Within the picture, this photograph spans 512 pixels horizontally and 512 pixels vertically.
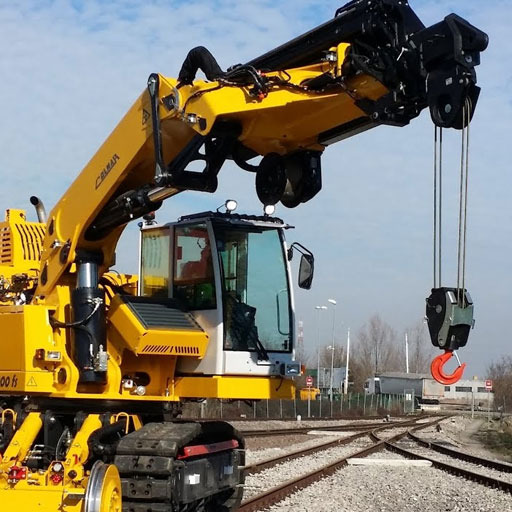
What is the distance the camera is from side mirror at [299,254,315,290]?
28.9 feet

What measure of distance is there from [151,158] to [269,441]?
17645mm

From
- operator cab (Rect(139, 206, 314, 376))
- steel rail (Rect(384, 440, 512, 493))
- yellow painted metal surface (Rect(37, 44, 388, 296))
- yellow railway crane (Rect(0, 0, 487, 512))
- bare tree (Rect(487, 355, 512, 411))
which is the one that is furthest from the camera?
bare tree (Rect(487, 355, 512, 411))

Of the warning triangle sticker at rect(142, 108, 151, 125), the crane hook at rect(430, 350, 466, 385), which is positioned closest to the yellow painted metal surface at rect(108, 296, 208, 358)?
the warning triangle sticker at rect(142, 108, 151, 125)

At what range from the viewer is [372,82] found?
23.7 ft

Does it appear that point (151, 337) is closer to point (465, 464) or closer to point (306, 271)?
point (306, 271)

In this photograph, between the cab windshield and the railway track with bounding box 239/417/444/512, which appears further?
the railway track with bounding box 239/417/444/512

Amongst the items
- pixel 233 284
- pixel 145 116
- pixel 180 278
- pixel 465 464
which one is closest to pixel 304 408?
pixel 465 464

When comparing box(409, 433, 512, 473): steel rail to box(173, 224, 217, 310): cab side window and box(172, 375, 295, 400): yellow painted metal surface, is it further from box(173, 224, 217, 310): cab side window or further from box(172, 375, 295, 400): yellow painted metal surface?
box(173, 224, 217, 310): cab side window

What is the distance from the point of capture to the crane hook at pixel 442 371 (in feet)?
21.2

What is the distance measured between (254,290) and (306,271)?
0.62m

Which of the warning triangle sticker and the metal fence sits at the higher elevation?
the warning triangle sticker

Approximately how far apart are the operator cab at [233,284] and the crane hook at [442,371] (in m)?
2.35

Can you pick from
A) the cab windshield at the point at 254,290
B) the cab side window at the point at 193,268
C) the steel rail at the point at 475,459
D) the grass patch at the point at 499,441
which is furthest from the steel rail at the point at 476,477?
the grass patch at the point at 499,441

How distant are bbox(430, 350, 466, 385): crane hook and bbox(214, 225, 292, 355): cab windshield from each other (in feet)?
8.56
